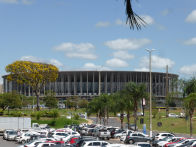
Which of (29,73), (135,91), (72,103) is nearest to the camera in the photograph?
(135,91)

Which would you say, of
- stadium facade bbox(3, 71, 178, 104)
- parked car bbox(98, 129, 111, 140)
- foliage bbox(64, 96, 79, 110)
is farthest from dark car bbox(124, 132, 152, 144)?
stadium facade bbox(3, 71, 178, 104)

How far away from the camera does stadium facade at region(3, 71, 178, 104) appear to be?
523 ft

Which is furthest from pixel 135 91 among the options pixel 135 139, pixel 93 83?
pixel 93 83

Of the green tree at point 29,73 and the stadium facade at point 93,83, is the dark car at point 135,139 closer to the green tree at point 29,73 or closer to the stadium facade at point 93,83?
the green tree at point 29,73

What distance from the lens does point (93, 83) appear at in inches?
6398

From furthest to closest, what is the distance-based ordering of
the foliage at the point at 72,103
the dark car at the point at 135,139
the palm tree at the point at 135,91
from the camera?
the foliage at the point at 72,103 → the palm tree at the point at 135,91 → the dark car at the point at 135,139

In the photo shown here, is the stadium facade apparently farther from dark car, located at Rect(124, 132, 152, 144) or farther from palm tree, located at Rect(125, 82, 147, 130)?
dark car, located at Rect(124, 132, 152, 144)

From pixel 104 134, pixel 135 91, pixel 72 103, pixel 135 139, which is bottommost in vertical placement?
pixel 104 134

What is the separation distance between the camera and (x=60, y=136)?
4316 cm

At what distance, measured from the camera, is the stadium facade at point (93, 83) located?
15950 centimetres

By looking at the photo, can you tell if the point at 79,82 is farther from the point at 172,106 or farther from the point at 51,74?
the point at 51,74

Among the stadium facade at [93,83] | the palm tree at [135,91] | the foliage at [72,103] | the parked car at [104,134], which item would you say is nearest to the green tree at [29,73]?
the foliage at [72,103]

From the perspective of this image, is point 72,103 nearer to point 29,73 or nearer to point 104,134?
point 29,73

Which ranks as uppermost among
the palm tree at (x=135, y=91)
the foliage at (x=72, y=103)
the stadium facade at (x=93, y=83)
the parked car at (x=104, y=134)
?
the stadium facade at (x=93, y=83)
